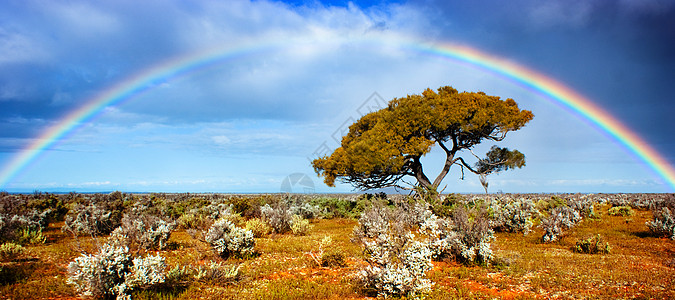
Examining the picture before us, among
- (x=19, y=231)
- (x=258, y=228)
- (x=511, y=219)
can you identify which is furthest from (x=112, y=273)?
(x=511, y=219)

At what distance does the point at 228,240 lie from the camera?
1002cm

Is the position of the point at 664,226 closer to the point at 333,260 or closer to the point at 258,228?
the point at 333,260

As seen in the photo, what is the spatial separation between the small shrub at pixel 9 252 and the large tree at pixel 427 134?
53.3 ft

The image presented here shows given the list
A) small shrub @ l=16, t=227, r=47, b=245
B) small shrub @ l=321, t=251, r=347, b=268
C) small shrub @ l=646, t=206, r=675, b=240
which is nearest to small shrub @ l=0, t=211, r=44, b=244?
small shrub @ l=16, t=227, r=47, b=245

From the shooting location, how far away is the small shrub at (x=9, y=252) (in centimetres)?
916

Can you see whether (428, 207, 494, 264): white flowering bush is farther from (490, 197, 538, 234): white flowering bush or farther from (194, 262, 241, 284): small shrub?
(490, 197, 538, 234): white flowering bush

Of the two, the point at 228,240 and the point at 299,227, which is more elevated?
the point at 228,240

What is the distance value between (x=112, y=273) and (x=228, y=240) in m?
4.21

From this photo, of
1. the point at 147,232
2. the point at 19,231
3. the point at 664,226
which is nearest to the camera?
the point at 147,232

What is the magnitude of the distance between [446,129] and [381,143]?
4.62 m

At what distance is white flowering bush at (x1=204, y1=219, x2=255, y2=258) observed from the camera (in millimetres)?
9922

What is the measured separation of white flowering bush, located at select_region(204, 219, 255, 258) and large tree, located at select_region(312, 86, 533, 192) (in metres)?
12.3

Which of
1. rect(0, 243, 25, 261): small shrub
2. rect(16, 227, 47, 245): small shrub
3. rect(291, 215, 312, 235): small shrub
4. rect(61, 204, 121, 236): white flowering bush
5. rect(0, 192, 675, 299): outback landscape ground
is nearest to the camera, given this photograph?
rect(0, 192, 675, 299): outback landscape ground

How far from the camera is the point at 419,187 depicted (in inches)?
922
